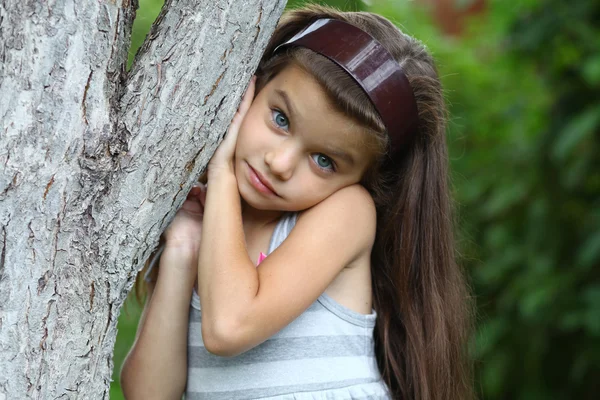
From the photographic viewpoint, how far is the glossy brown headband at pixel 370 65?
1.51 metres

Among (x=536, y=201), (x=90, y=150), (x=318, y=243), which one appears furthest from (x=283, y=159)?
(x=536, y=201)

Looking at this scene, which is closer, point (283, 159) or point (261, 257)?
point (283, 159)

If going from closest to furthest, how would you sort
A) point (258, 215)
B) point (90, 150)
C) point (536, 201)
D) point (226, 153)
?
point (90, 150) < point (226, 153) < point (258, 215) < point (536, 201)

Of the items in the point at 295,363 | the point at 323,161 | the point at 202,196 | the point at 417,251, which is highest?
the point at 323,161

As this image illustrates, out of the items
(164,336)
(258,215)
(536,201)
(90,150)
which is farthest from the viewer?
(536,201)

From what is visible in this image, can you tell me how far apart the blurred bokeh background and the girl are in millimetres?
1367

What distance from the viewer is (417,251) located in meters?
1.77

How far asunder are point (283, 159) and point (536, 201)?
2.61 m

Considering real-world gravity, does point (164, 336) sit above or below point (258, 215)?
below

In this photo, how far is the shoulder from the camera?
154 centimetres

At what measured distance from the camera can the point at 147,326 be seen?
1572mm

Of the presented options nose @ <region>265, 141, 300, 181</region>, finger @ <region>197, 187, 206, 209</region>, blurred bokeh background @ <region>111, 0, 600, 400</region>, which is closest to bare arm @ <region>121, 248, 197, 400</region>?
finger @ <region>197, 187, 206, 209</region>

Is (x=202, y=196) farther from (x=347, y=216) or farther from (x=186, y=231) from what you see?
(x=347, y=216)

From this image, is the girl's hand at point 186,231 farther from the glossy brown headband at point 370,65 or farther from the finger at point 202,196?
the glossy brown headband at point 370,65
